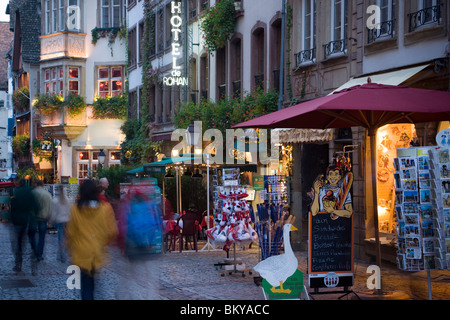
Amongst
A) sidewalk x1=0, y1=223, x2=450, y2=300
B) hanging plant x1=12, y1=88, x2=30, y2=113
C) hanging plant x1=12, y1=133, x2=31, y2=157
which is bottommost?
sidewalk x1=0, y1=223, x2=450, y2=300

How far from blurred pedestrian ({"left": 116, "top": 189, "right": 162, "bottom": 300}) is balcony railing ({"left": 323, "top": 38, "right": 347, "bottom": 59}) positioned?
898 centimetres

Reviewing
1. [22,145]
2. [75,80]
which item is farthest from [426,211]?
[22,145]

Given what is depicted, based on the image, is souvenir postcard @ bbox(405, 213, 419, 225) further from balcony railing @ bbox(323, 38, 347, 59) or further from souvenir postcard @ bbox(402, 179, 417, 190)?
balcony railing @ bbox(323, 38, 347, 59)

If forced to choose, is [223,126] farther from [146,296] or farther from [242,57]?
[146,296]

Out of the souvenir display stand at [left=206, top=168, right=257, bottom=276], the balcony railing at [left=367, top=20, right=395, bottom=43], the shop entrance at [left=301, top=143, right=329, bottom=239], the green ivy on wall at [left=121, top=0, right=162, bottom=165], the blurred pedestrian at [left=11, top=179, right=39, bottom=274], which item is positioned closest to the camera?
the souvenir display stand at [left=206, top=168, right=257, bottom=276]

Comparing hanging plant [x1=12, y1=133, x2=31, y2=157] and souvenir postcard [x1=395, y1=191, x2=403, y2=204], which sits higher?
hanging plant [x1=12, y1=133, x2=31, y2=157]

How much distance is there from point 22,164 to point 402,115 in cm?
4581

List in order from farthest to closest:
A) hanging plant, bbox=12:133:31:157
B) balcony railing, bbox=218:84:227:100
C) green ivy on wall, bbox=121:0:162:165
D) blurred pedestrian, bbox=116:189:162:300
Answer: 1. hanging plant, bbox=12:133:31:157
2. green ivy on wall, bbox=121:0:162:165
3. balcony railing, bbox=218:84:227:100
4. blurred pedestrian, bbox=116:189:162:300

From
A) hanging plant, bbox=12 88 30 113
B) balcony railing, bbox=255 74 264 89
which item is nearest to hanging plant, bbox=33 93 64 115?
hanging plant, bbox=12 88 30 113

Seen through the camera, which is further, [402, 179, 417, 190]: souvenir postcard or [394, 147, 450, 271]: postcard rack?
[402, 179, 417, 190]: souvenir postcard

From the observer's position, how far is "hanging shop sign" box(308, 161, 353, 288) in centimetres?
1035

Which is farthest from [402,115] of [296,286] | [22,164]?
[22,164]

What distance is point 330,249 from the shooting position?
1041 cm

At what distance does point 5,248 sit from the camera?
1991cm
